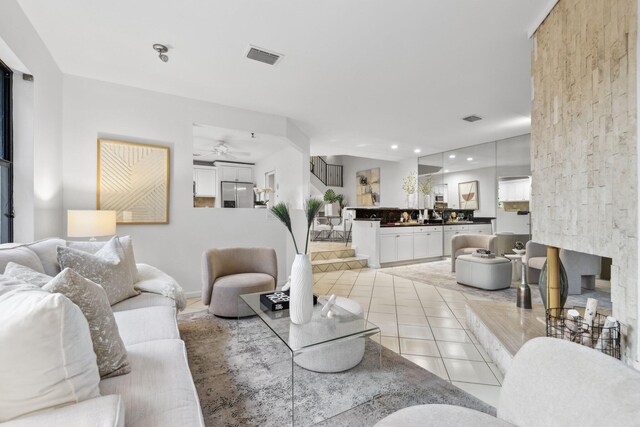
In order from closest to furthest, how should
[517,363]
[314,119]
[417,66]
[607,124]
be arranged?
[517,363], [607,124], [417,66], [314,119]

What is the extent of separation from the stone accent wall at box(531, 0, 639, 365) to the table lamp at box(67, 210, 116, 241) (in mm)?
3989

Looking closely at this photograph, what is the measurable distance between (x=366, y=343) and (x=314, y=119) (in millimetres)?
3710

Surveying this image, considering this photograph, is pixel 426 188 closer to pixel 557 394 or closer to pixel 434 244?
pixel 434 244

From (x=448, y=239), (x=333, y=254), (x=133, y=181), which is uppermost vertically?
(x=133, y=181)

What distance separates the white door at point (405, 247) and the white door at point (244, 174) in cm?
446

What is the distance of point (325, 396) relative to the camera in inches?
73.4

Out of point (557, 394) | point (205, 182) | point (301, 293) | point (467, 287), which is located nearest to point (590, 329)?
point (557, 394)

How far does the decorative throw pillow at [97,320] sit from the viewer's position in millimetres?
1172

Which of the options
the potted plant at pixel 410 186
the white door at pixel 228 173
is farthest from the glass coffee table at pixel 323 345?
the potted plant at pixel 410 186

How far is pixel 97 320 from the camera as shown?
3.92ft

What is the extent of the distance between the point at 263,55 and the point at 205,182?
5.89 m

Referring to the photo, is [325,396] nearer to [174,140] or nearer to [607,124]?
[607,124]

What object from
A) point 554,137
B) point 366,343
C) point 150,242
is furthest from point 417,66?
point 150,242

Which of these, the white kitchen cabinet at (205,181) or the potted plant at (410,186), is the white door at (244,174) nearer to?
the white kitchen cabinet at (205,181)
